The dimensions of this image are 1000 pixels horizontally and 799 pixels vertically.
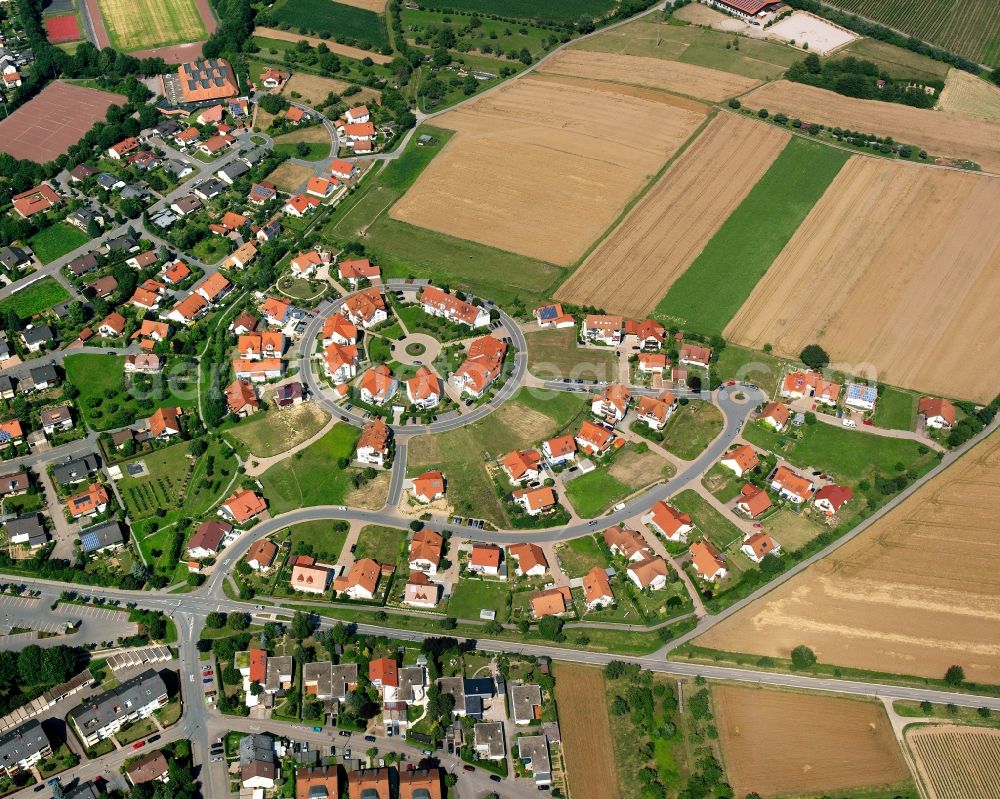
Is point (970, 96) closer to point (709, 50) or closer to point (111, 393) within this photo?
point (709, 50)

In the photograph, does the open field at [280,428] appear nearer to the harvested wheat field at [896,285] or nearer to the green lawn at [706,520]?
the green lawn at [706,520]

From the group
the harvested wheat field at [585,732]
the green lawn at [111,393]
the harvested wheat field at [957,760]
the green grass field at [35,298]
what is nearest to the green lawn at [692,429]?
the harvested wheat field at [585,732]

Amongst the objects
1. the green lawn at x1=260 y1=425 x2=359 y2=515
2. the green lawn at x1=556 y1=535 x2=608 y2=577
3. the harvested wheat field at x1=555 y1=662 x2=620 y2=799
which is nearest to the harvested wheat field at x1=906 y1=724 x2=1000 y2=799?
the harvested wheat field at x1=555 y1=662 x2=620 y2=799

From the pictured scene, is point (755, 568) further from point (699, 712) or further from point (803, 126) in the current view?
point (803, 126)

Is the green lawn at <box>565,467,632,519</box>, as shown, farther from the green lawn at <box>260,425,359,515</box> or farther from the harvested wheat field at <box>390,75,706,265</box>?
the harvested wheat field at <box>390,75,706,265</box>

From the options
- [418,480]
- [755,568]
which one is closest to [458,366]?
[418,480]

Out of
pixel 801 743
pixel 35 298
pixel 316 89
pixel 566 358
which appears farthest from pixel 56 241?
pixel 801 743
